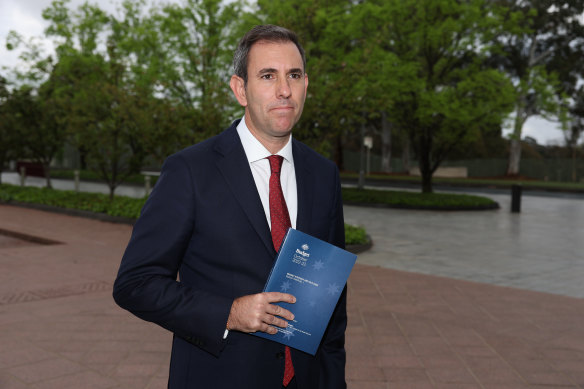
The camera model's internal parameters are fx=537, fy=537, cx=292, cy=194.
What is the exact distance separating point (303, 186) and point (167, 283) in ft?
2.11

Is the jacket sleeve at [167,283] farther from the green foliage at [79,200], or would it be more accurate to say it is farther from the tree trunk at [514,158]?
the tree trunk at [514,158]

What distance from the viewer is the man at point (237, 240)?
168 cm

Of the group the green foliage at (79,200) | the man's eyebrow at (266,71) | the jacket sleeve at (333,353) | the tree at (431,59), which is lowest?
the green foliage at (79,200)

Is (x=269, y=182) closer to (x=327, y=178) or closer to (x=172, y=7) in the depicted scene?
(x=327, y=178)

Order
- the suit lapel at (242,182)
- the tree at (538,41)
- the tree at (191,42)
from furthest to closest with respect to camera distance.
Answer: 1. the tree at (538,41)
2. the tree at (191,42)
3. the suit lapel at (242,182)

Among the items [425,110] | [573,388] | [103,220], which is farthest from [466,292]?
[425,110]

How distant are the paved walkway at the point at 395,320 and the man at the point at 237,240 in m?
2.41

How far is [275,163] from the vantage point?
6.54 feet

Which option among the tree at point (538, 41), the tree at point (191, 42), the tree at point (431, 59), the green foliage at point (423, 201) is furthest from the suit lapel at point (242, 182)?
the tree at point (538, 41)

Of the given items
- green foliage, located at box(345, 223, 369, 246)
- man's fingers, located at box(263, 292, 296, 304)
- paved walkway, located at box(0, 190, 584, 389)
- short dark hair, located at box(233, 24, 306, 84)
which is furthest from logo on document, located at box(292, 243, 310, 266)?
green foliage, located at box(345, 223, 369, 246)

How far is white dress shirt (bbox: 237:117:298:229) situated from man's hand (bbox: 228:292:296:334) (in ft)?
1.13

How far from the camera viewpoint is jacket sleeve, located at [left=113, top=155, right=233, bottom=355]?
1667 mm

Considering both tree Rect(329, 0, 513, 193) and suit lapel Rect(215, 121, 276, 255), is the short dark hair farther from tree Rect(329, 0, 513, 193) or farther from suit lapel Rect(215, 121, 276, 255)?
tree Rect(329, 0, 513, 193)

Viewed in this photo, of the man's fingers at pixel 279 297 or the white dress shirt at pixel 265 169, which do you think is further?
the white dress shirt at pixel 265 169
